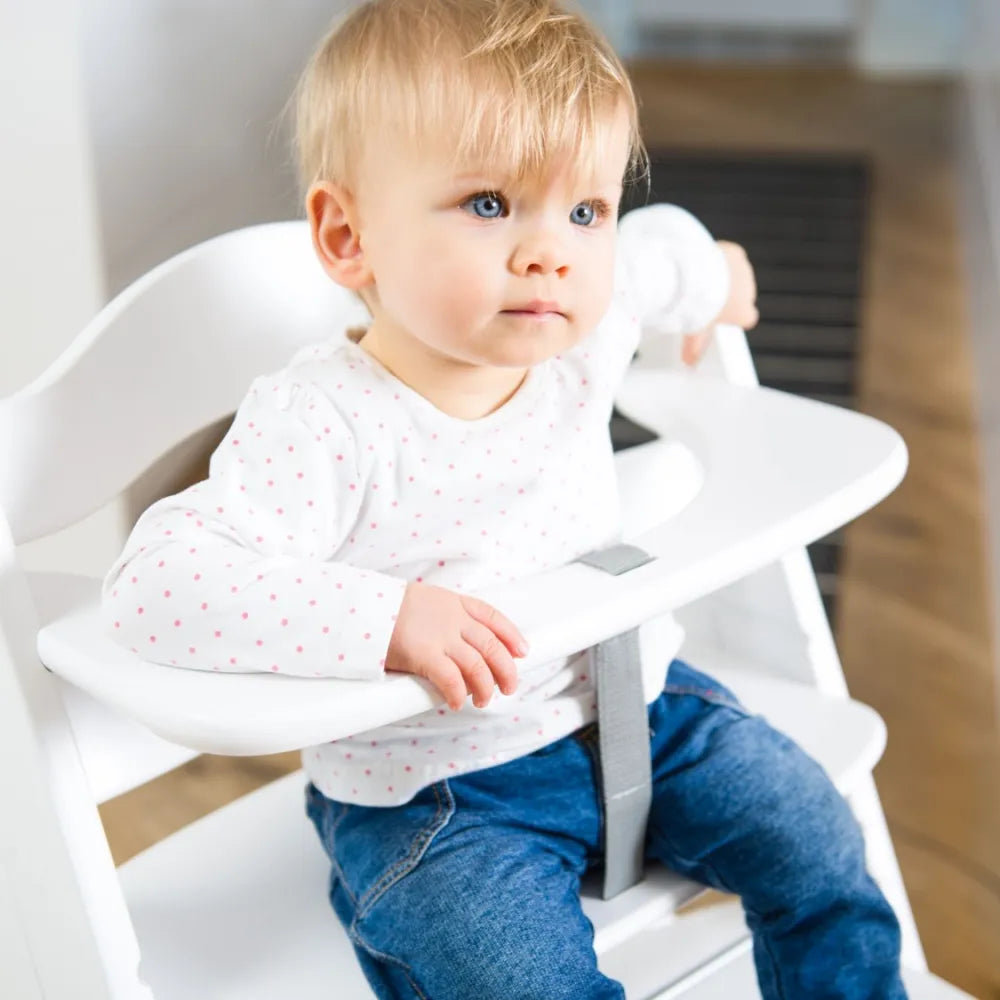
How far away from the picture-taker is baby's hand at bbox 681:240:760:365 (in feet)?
3.21

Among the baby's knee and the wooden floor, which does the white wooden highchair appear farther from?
the wooden floor

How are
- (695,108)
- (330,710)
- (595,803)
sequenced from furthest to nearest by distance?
(695,108) → (595,803) → (330,710)

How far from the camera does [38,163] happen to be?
1331 millimetres

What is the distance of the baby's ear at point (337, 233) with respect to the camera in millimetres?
763

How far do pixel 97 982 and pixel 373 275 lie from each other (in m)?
0.37

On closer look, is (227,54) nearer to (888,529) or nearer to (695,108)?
(888,529)

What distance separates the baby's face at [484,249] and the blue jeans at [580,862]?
234mm

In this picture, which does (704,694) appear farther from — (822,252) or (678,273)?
(822,252)

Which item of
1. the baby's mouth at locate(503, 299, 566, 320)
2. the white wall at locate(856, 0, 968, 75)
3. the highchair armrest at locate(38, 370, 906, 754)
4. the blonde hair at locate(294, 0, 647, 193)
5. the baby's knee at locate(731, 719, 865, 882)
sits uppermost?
the blonde hair at locate(294, 0, 647, 193)

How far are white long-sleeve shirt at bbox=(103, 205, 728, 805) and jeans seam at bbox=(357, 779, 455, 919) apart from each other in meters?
0.02

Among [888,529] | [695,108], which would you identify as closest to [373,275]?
[888,529]

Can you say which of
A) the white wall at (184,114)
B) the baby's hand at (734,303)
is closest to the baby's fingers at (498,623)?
the baby's hand at (734,303)

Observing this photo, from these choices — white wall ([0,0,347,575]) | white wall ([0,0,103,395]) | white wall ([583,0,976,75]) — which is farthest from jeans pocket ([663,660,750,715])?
white wall ([583,0,976,75])

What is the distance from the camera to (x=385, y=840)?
78 centimetres
